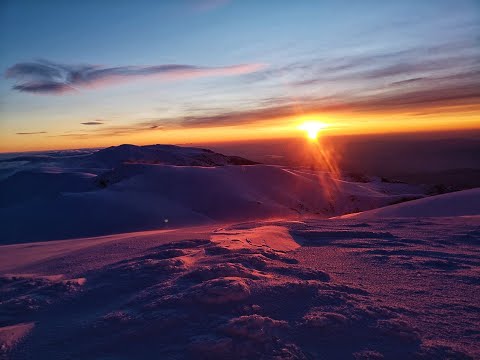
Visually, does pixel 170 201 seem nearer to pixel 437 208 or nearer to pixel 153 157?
pixel 437 208

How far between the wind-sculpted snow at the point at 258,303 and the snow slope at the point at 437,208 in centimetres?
304

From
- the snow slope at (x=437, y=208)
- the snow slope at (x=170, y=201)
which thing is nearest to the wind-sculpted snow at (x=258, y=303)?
the snow slope at (x=437, y=208)

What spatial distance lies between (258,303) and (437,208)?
631 cm

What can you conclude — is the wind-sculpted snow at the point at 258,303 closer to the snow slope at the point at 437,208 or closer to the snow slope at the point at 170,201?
the snow slope at the point at 437,208

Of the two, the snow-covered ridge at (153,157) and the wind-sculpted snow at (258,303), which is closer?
the wind-sculpted snow at (258,303)

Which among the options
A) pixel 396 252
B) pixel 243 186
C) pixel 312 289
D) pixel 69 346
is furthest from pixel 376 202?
pixel 69 346

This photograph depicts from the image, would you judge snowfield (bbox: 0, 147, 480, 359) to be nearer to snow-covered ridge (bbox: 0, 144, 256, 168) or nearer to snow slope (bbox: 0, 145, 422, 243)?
snow slope (bbox: 0, 145, 422, 243)

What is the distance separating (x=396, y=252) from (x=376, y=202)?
11.7 metres

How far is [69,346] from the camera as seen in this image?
85.2 inches

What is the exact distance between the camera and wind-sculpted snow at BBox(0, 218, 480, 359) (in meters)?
2.09

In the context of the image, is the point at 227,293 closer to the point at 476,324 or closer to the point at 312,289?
the point at 312,289

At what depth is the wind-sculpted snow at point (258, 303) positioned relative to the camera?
2.09m

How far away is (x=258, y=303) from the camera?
254cm

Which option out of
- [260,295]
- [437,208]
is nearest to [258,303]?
[260,295]
